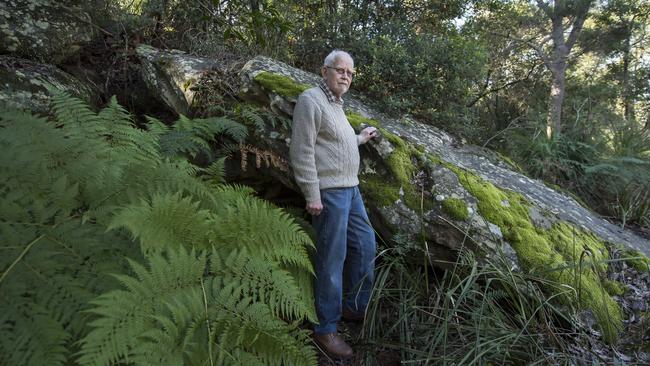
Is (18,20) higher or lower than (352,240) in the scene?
higher

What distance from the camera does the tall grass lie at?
6.66 ft

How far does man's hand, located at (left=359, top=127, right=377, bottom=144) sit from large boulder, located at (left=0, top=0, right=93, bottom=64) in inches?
135

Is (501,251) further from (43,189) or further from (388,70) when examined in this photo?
(388,70)

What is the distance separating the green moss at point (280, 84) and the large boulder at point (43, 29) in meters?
2.34

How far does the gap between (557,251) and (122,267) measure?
2859 millimetres

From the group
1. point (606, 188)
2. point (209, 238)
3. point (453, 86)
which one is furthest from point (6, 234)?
point (606, 188)

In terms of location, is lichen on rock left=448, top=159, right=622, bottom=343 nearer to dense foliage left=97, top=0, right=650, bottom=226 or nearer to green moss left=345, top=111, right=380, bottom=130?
dense foliage left=97, top=0, right=650, bottom=226

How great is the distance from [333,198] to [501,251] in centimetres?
116

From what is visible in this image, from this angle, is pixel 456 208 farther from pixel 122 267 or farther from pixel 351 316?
pixel 122 267

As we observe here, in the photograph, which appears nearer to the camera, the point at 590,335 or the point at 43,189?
the point at 43,189

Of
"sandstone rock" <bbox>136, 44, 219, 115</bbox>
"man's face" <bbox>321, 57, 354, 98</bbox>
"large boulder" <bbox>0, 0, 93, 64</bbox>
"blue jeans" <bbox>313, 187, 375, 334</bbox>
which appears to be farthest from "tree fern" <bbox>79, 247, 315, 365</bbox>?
"large boulder" <bbox>0, 0, 93, 64</bbox>

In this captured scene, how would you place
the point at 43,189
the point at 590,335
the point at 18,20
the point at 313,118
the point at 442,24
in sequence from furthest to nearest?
the point at 442,24, the point at 18,20, the point at 313,118, the point at 590,335, the point at 43,189

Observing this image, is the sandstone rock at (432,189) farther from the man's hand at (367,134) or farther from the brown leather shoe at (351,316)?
the brown leather shoe at (351,316)

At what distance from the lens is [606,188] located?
5262 millimetres
